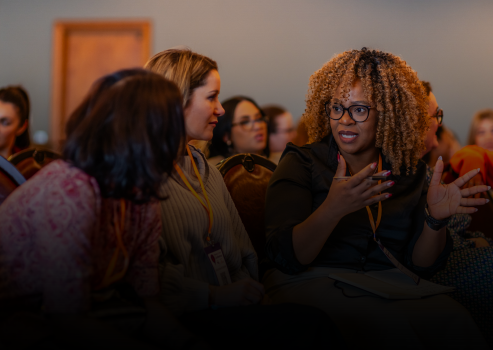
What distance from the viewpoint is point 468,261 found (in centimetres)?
188

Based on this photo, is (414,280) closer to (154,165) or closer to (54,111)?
(154,165)

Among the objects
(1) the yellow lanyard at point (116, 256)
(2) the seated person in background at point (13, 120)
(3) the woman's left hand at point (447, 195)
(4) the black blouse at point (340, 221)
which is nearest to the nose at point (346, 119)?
(4) the black blouse at point (340, 221)

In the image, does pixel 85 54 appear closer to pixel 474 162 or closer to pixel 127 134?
pixel 474 162

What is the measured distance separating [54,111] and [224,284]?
5.11 m

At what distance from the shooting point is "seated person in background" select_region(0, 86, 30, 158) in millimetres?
3026

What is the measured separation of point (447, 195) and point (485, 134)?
2.88 meters

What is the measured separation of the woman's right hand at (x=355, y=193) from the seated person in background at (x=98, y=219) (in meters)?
0.51

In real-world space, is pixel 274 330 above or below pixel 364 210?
below

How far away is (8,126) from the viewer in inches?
119

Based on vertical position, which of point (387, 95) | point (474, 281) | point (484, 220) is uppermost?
point (387, 95)

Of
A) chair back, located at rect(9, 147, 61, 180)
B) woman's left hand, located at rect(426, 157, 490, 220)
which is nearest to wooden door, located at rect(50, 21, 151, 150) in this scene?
chair back, located at rect(9, 147, 61, 180)

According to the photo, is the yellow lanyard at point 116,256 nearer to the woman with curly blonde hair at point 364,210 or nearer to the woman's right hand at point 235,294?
the woman's right hand at point 235,294

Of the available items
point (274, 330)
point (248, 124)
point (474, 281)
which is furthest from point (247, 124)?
point (274, 330)

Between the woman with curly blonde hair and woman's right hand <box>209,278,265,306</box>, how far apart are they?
0.63 ft
